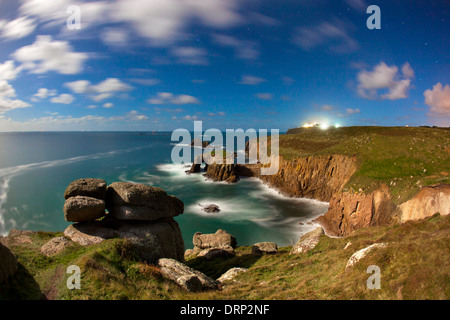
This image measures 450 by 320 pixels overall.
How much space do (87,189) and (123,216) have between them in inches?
146

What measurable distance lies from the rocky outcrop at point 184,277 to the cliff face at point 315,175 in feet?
132

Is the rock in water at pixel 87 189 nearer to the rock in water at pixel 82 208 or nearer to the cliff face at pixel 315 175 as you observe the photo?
the rock in water at pixel 82 208

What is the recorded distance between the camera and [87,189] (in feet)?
58.2

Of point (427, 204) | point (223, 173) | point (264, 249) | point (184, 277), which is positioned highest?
point (427, 204)

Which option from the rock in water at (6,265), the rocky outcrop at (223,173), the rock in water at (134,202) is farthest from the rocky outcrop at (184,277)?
the rocky outcrop at (223,173)

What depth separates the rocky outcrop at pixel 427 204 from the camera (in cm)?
2259

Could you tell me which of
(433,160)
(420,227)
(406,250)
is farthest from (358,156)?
(406,250)

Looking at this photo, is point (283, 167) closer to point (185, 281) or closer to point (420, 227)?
point (420, 227)

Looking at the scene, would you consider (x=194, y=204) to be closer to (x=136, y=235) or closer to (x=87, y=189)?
(x=136, y=235)

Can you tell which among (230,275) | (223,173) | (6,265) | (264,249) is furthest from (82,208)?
(223,173)

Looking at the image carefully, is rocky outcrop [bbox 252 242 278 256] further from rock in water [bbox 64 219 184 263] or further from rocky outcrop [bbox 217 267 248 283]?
rock in water [bbox 64 219 184 263]

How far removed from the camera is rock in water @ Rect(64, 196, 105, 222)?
16.4m

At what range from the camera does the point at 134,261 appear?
1451cm
